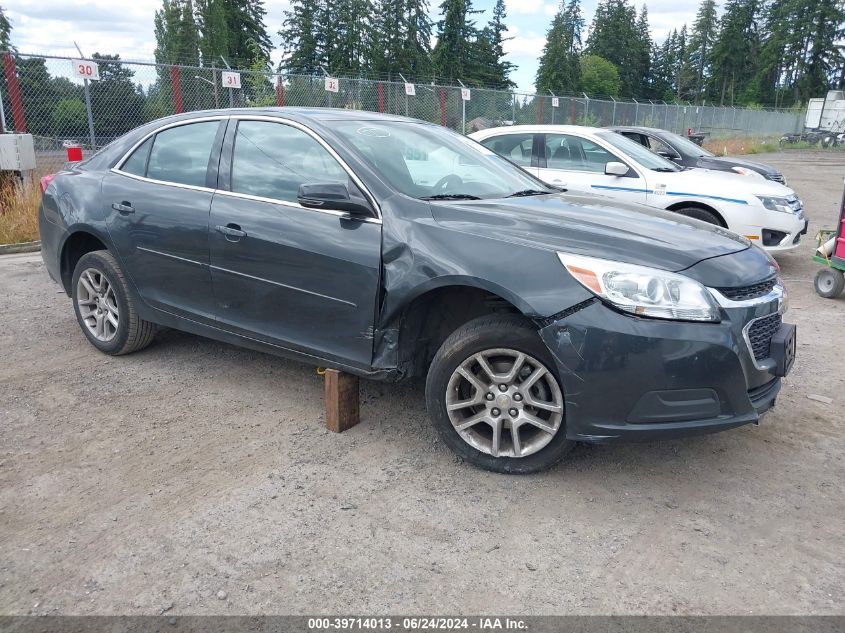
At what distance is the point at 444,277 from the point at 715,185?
19.7 ft

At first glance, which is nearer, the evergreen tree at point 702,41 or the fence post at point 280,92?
the fence post at point 280,92

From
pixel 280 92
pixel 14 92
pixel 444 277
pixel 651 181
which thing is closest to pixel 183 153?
pixel 444 277

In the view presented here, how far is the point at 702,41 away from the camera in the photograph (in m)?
108

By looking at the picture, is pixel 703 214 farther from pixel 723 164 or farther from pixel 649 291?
pixel 649 291

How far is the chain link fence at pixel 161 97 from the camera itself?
481 inches

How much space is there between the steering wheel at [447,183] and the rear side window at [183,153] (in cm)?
145

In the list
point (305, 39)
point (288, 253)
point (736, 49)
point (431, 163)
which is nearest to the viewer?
point (288, 253)

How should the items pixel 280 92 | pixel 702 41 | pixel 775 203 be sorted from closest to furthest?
pixel 775 203
pixel 280 92
pixel 702 41

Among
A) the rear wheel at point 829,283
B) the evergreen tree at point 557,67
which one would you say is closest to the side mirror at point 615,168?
the rear wheel at point 829,283

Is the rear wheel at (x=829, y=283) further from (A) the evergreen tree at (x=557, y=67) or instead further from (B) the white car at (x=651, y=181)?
(A) the evergreen tree at (x=557, y=67)

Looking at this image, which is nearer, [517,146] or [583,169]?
[583,169]

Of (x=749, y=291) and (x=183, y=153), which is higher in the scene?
(x=183, y=153)

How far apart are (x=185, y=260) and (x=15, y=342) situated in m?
2.04

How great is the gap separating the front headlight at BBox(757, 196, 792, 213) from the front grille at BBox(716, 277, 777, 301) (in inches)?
204
